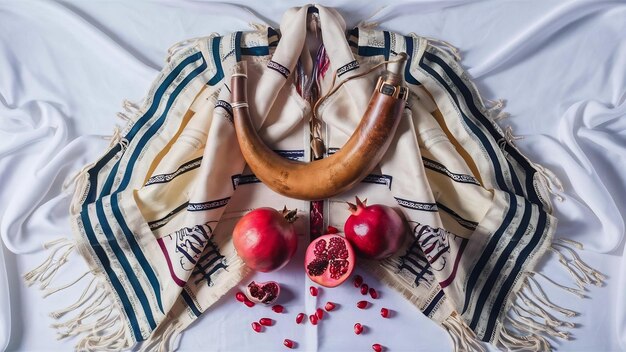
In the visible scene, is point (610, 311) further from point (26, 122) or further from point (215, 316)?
point (26, 122)

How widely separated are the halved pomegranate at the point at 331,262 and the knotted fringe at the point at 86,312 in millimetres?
475

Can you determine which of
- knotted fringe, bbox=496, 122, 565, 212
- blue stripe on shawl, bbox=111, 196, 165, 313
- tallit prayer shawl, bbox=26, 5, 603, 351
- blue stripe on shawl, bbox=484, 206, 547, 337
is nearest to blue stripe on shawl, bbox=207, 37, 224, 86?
tallit prayer shawl, bbox=26, 5, 603, 351

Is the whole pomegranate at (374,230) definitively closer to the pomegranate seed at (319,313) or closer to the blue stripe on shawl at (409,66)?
the pomegranate seed at (319,313)

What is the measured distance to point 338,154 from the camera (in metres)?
1.50

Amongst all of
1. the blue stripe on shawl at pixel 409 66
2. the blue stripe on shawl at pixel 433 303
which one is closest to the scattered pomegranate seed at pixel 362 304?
the blue stripe on shawl at pixel 433 303

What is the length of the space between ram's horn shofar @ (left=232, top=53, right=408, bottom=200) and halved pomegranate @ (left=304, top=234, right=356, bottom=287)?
134 millimetres

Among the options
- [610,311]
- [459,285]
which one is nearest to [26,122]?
[459,285]

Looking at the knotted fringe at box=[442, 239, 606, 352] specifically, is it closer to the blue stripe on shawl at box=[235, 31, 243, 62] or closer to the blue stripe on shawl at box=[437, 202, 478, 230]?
the blue stripe on shawl at box=[437, 202, 478, 230]

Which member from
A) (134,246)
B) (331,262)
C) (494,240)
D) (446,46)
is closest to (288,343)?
(331,262)

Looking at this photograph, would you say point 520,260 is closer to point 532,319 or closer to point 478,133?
point 532,319

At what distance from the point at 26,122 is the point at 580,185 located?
1.55 m

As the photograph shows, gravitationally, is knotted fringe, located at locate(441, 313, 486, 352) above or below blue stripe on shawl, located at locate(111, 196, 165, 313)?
below

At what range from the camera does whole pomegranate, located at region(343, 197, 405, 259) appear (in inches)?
56.4

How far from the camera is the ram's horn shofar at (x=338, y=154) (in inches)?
58.3
